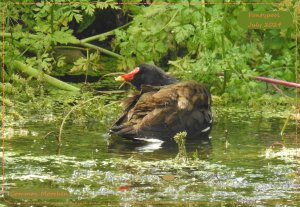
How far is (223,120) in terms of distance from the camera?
37.0 feet

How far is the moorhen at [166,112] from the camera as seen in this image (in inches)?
392

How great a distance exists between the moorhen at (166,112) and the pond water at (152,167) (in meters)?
0.14

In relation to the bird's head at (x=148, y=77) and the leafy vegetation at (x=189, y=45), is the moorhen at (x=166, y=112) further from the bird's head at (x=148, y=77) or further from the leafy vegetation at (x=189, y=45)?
the leafy vegetation at (x=189, y=45)

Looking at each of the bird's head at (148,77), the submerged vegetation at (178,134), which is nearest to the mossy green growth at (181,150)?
the submerged vegetation at (178,134)

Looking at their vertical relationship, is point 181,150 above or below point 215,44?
below

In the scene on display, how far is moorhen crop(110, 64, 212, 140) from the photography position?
9.95 meters

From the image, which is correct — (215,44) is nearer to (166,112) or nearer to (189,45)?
(189,45)

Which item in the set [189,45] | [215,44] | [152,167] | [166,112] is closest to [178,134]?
[152,167]

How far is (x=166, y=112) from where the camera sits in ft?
33.0

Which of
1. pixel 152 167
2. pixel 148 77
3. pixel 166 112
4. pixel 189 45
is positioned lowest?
pixel 152 167

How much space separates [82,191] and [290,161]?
2.09m

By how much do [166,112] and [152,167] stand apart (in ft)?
4.63

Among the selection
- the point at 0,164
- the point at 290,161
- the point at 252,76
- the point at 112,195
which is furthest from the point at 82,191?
the point at 252,76

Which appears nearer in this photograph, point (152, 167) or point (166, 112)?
point (152, 167)
